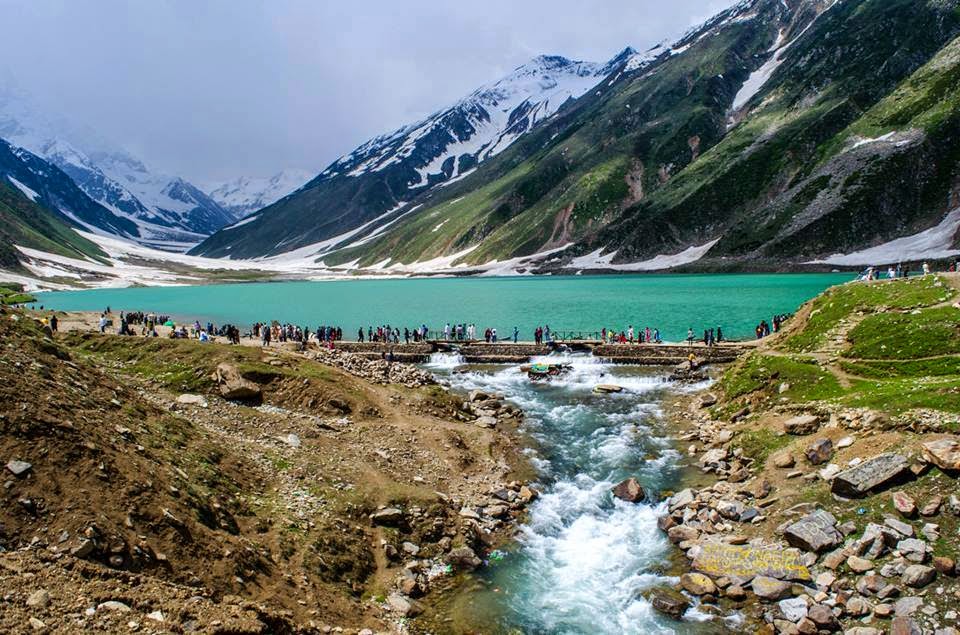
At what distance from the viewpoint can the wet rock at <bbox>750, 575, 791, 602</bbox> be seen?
672 inches

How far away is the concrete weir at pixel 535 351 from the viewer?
5375 cm

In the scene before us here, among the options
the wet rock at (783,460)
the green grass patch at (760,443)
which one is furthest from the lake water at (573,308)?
the wet rock at (783,460)

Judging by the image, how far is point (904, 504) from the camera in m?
18.1

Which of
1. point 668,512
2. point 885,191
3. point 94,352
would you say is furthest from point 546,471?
point 885,191

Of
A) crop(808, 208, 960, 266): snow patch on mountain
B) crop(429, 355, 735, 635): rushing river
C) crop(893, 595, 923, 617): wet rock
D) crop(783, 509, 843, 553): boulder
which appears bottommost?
crop(429, 355, 735, 635): rushing river

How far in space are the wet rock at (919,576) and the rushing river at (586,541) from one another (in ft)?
16.2

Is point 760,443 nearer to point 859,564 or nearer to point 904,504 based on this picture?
point 904,504

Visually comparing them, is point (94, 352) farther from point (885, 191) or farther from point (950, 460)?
point (885, 191)

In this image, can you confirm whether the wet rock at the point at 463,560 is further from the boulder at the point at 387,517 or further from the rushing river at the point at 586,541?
the boulder at the point at 387,517

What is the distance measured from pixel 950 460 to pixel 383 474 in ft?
67.5

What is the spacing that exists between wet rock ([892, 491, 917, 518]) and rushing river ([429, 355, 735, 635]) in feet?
22.3

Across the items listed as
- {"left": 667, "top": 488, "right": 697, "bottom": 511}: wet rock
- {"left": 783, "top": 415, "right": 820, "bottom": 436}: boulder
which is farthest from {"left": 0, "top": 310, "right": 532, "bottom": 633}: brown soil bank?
{"left": 783, "top": 415, "right": 820, "bottom": 436}: boulder

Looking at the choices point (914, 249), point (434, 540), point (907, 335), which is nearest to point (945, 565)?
point (434, 540)

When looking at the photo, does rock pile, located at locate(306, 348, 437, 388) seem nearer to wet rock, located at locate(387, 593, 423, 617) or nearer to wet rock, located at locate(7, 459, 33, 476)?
wet rock, located at locate(387, 593, 423, 617)
